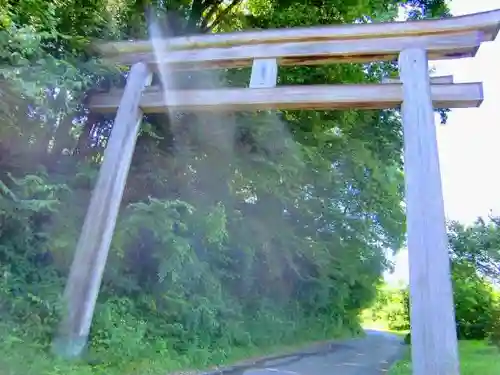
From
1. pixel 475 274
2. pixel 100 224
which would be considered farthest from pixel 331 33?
pixel 475 274

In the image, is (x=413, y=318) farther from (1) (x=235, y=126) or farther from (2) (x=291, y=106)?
(1) (x=235, y=126)

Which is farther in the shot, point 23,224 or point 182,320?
point 182,320

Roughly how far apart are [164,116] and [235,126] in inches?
40.6

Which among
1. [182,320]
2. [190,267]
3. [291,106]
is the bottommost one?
[182,320]

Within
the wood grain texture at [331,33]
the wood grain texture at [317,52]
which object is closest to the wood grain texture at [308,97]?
the wood grain texture at [317,52]

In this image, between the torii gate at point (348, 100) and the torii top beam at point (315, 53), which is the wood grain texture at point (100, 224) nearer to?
the torii gate at point (348, 100)

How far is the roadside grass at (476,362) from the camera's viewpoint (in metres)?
5.88

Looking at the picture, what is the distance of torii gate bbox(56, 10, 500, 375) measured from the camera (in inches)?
154

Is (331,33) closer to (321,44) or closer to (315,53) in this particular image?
(321,44)

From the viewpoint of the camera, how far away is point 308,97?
4.98 m

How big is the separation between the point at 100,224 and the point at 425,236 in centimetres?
334

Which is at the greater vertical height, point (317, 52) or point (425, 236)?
point (317, 52)

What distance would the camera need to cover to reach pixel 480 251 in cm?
1041

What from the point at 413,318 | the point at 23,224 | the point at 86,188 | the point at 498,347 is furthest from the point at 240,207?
the point at 498,347
